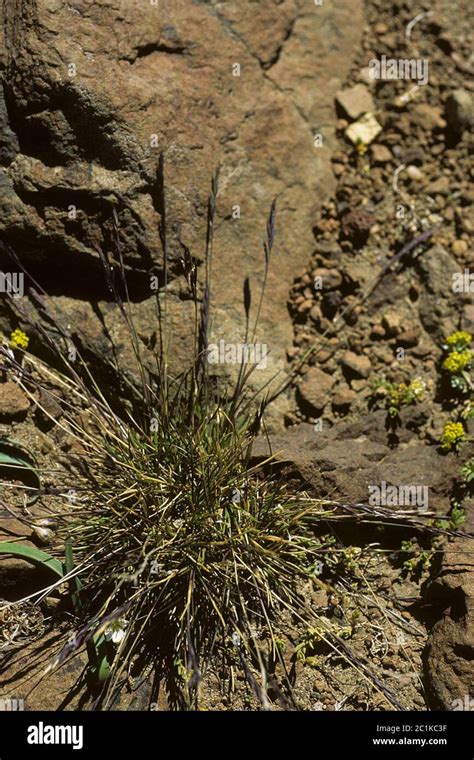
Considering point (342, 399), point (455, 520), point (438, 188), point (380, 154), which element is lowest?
point (455, 520)

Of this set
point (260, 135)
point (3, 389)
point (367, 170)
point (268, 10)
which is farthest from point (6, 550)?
point (268, 10)

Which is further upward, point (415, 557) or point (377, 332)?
point (377, 332)

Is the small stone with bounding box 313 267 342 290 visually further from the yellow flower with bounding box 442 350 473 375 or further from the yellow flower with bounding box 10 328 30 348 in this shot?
the yellow flower with bounding box 10 328 30 348

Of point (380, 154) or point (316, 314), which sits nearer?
point (316, 314)

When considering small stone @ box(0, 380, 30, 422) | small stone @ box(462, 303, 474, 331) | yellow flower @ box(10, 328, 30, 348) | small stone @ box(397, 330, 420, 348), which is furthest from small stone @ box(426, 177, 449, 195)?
small stone @ box(0, 380, 30, 422)

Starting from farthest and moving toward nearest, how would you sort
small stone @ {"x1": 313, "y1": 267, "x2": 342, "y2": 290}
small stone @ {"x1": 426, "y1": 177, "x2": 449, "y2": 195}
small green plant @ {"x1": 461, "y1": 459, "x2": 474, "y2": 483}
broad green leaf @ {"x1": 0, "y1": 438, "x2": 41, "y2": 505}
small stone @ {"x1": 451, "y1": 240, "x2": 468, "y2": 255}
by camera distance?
1. small stone @ {"x1": 426, "y1": 177, "x2": 449, "y2": 195}
2. small stone @ {"x1": 451, "y1": 240, "x2": 468, "y2": 255}
3. small stone @ {"x1": 313, "y1": 267, "x2": 342, "y2": 290}
4. small green plant @ {"x1": 461, "y1": 459, "x2": 474, "y2": 483}
5. broad green leaf @ {"x1": 0, "y1": 438, "x2": 41, "y2": 505}

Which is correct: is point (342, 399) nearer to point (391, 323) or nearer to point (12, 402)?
point (391, 323)

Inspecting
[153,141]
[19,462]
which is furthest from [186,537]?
[153,141]

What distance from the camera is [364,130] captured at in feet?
15.5

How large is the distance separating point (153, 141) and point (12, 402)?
1.51 metres

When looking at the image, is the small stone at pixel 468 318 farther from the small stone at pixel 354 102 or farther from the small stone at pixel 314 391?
the small stone at pixel 354 102

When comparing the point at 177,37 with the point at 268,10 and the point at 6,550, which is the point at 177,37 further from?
the point at 6,550

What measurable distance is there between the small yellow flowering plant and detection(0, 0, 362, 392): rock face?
904 millimetres

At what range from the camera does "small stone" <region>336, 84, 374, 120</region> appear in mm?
4707
